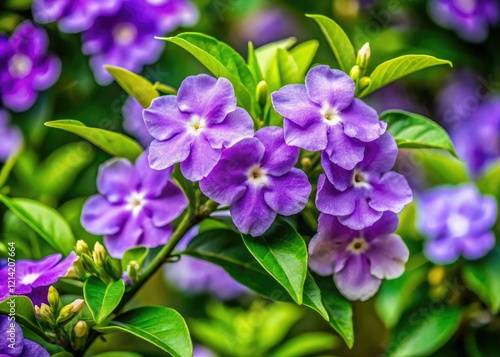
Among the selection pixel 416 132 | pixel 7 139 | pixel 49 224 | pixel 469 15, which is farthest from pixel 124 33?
pixel 469 15

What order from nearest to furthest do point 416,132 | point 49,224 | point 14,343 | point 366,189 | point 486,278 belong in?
point 14,343 < point 366,189 < point 416,132 < point 49,224 < point 486,278

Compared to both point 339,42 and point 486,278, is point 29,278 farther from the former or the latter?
point 486,278

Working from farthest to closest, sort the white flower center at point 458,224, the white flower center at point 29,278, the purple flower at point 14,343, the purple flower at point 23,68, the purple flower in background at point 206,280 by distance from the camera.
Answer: the purple flower in background at point 206,280
the purple flower at point 23,68
the white flower center at point 458,224
the white flower center at point 29,278
the purple flower at point 14,343

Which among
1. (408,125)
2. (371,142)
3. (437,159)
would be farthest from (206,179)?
(437,159)

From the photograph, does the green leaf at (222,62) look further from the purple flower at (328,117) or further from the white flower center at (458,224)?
the white flower center at (458,224)

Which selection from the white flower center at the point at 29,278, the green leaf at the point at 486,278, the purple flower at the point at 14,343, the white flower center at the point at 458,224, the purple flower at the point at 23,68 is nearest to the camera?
the purple flower at the point at 14,343

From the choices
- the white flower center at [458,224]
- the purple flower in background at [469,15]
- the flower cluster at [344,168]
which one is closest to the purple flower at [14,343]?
the flower cluster at [344,168]
